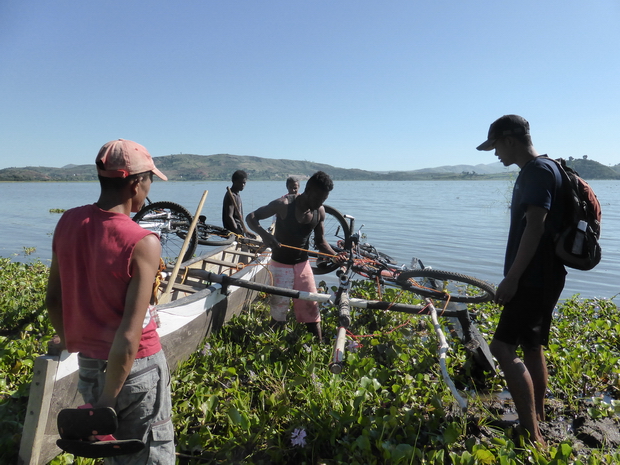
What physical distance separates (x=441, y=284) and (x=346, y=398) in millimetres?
2996

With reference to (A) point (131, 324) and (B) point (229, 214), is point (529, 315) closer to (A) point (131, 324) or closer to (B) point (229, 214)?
(A) point (131, 324)

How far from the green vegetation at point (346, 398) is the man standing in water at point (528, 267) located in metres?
0.45

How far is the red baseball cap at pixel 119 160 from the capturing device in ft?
5.56

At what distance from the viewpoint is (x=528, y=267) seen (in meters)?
2.68

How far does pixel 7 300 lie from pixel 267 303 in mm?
3599

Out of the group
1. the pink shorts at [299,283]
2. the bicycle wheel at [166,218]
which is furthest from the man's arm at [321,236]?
the bicycle wheel at [166,218]

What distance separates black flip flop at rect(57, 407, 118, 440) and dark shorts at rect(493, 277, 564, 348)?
240cm

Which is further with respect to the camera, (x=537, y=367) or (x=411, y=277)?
(x=411, y=277)

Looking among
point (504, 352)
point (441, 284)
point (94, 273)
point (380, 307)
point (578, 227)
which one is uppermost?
point (578, 227)

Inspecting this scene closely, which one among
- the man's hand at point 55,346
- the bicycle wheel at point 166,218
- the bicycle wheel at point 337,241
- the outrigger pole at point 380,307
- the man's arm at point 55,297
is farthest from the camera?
the bicycle wheel at point 166,218

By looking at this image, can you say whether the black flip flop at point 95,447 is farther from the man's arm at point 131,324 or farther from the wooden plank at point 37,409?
the wooden plank at point 37,409

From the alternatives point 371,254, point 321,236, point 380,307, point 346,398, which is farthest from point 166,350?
point 371,254

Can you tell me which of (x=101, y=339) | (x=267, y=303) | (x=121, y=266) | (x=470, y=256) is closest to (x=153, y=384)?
(x=101, y=339)

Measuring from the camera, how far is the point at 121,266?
63.0 inches
